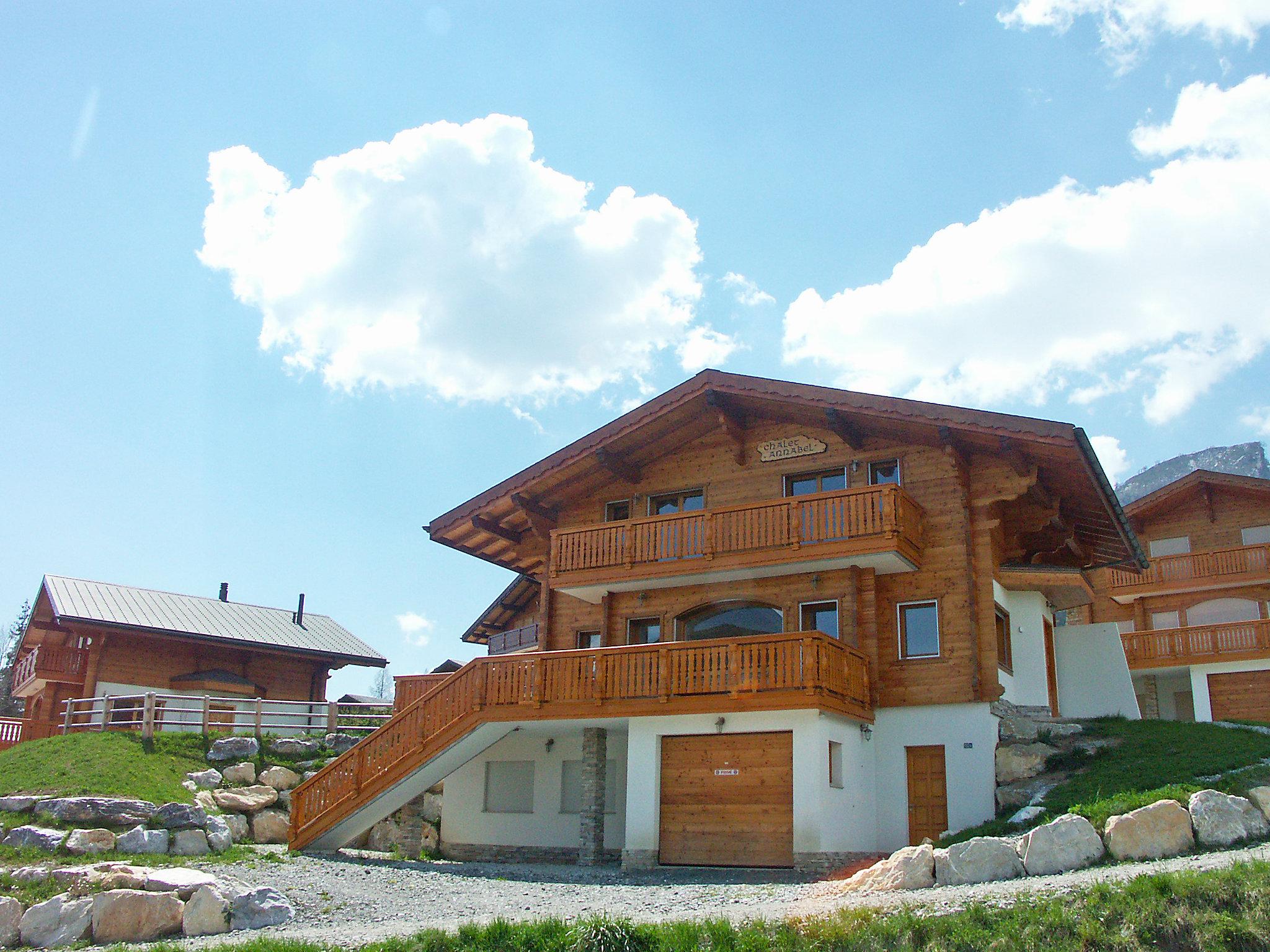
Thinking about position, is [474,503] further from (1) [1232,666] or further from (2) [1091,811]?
(1) [1232,666]

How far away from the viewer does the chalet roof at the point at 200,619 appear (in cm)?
3281

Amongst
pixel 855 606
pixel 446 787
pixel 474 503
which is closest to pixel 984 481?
pixel 855 606

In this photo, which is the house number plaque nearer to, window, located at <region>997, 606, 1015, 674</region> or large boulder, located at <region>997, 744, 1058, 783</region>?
window, located at <region>997, 606, 1015, 674</region>

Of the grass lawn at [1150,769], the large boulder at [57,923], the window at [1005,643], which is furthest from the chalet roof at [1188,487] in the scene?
the large boulder at [57,923]

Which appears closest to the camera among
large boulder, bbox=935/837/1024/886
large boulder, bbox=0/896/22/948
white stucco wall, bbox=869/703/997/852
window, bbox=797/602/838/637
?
large boulder, bbox=935/837/1024/886

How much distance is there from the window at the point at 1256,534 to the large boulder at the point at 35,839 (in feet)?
105

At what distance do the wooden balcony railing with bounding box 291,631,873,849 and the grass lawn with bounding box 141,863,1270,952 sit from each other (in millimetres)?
7442

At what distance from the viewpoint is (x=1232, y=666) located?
31.0 meters

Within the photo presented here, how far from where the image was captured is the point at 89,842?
18828 mm

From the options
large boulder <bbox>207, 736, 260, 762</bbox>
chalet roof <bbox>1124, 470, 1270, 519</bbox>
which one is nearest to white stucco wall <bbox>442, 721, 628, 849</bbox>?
large boulder <bbox>207, 736, 260, 762</bbox>

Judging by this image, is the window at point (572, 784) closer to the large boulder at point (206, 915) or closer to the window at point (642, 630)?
the window at point (642, 630)

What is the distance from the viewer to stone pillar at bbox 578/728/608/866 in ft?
71.1

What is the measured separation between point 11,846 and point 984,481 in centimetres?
1841

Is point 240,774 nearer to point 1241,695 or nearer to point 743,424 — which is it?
point 743,424
